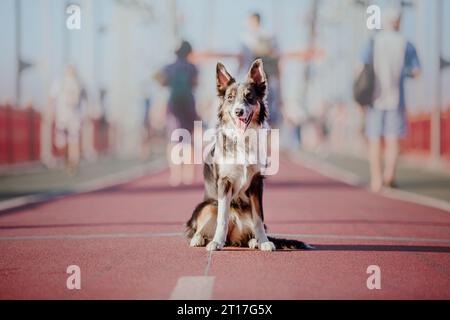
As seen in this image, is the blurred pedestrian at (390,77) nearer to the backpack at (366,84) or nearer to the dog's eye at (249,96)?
the backpack at (366,84)

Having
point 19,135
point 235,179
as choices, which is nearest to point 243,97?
point 235,179

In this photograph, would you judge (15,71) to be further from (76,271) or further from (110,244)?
(76,271)

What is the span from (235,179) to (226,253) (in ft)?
1.95

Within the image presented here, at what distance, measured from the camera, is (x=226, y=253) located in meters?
6.68

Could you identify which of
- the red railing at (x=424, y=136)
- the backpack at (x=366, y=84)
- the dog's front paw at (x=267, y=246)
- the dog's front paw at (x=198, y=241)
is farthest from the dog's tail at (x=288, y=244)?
the red railing at (x=424, y=136)

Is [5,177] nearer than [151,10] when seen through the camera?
Yes

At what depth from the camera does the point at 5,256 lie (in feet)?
22.2

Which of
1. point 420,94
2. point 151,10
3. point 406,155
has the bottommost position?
point 406,155

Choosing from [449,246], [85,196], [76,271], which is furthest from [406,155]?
[76,271]

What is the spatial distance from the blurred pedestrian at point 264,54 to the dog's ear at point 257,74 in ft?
19.1

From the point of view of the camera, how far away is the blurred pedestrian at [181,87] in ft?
51.1

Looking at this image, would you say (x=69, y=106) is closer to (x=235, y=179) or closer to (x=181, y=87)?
(x=181, y=87)

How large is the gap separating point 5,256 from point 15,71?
18.2 m

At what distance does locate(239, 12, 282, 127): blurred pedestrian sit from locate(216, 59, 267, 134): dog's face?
5815 mm
